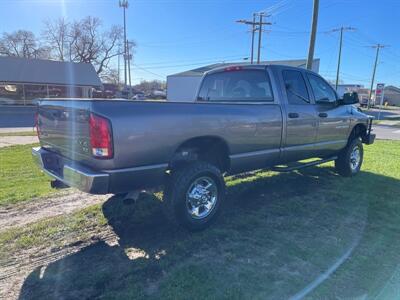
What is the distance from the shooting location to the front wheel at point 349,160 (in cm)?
636

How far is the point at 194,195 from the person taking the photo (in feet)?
12.5

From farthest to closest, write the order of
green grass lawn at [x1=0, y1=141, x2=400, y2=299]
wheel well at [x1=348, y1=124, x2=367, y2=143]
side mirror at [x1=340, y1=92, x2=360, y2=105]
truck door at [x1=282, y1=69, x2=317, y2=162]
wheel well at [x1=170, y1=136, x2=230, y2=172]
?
wheel well at [x1=348, y1=124, x2=367, y2=143] → side mirror at [x1=340, y1=92, x2=360, y2=105] → truck door at [x1=282, y1=69, x2=317, y2=162] → wheel well at [x1=170, y1=136, x2=230, y2=172] → green grass lawn at [x1=0, y1=141, x2=400, y2=299]

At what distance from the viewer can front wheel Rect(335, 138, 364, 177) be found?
6.36 m

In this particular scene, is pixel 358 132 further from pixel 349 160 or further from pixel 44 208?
pixel 44 208

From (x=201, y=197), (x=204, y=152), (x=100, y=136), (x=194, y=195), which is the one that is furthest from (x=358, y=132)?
(x=100, y=136)

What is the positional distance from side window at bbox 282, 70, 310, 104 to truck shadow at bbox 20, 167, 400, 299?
5.22 ft

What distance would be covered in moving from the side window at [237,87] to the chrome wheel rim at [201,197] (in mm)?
1691

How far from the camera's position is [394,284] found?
283cm

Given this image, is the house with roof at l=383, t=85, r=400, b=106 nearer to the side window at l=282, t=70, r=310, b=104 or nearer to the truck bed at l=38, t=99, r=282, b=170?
the side window at l=282, t=70, r=310, b=104

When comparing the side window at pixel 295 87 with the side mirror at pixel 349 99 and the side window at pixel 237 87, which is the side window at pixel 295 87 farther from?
the side mirror at pixel 349 99

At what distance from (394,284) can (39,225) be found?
394 centimetres

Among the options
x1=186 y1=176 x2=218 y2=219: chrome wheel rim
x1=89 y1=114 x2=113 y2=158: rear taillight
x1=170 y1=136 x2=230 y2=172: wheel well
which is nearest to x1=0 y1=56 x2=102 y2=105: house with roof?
x1=170 y1=136 x2=230 y2=172: wheel well

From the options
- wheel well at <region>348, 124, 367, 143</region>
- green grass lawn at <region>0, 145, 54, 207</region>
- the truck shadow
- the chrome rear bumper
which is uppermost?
wheel well at <region>348, 124, 367, 143</region>

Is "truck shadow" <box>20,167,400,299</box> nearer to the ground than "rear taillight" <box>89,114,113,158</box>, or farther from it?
nearer to the ground
